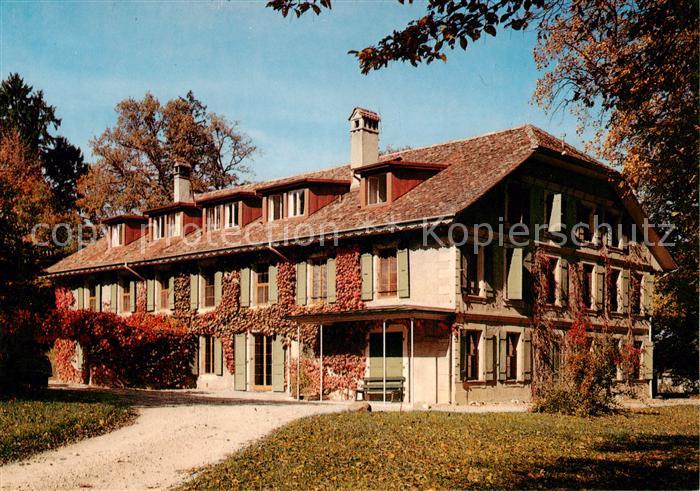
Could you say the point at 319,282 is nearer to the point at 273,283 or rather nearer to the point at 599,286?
the point at 273,283

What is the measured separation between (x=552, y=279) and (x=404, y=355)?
639cm

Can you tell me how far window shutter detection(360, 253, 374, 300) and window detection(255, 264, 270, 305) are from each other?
4.79 metres

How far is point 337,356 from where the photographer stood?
980 inches

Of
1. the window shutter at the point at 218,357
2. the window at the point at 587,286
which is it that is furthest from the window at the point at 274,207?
the window at the point at 587,286

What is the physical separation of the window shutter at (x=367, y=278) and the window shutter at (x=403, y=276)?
1098 millimetres

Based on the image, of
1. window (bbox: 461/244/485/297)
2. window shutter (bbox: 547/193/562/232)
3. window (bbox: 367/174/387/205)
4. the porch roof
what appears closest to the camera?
the porch roof

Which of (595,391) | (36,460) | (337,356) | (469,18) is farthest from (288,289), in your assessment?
(469,18)

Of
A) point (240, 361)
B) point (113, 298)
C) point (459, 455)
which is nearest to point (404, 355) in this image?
point (240, 361)

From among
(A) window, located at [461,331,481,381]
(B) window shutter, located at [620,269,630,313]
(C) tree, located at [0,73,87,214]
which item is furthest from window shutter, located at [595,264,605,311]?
(C) tree, located at [0,73,87,214]

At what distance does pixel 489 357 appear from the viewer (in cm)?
2384

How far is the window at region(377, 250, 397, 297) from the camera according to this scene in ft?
79.3

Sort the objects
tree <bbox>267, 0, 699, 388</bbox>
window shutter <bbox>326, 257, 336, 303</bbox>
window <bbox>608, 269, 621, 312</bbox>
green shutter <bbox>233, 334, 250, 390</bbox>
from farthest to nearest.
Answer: window <bbox>608, 269, 621, 312</bbox>
green shutter <bbox>233, 334, 250, 390</bbox>
window shutter <bbox>326, 257, 336, 303</bbox>
tree <bbox>267, 0, 699, 388</bbox>

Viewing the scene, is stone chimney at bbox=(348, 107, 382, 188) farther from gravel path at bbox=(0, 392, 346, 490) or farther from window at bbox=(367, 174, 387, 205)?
gravel path at bbox=(0, 392, 346, 490)

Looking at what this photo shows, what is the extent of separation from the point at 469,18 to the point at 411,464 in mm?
6185
